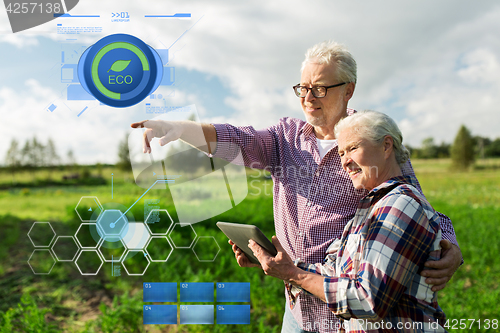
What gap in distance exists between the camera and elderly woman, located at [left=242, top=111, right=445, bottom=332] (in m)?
1.07

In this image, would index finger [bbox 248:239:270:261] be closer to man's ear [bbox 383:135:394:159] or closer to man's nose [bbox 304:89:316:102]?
man's ear [bbox 383:135:394:159]

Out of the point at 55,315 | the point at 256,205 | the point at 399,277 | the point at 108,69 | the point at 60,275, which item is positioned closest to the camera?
the point at 399,277

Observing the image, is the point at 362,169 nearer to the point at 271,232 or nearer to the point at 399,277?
the point at 399,277

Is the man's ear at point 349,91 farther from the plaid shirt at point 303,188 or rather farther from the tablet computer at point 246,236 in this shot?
the tablet computer at point 246,236

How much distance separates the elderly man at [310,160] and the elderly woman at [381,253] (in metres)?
0.30

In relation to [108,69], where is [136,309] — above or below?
below

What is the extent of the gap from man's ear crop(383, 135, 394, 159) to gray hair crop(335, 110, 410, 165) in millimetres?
12

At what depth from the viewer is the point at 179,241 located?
4547 millimetres

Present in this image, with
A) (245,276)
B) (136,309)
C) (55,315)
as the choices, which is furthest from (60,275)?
(245,276)

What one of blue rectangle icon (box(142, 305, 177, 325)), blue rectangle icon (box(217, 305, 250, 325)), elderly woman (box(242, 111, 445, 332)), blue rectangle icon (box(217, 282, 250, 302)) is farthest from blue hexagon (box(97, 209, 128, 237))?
elderly woman (box(242, 111, 445, 332))

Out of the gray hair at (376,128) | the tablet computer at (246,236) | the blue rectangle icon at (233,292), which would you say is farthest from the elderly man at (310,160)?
the blue rectangle icon at (233,292)

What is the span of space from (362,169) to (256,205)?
5.57m

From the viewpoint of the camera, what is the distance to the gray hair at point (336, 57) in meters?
1.69

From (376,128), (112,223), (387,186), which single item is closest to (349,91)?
(376,128)
